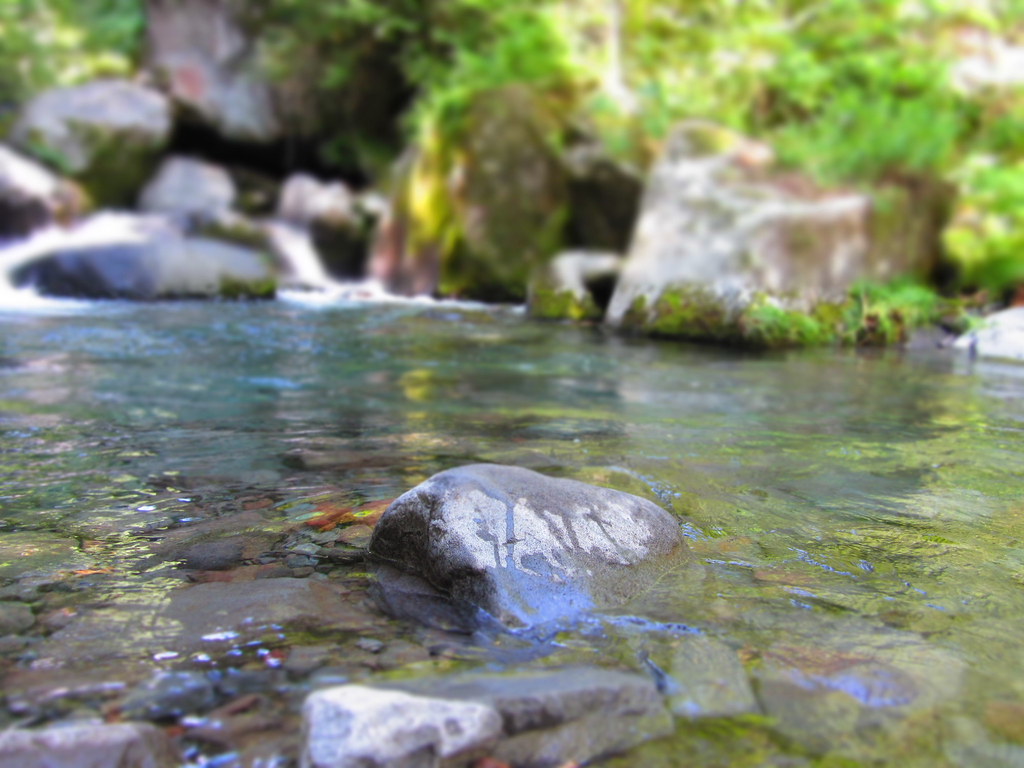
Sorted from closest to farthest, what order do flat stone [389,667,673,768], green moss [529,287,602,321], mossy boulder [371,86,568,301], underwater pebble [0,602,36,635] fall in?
flat stone [389,667,673,768]
underwater pebble [0,602,36,635]
green moss [529,287,602,321]
mossy boulder [371,86,568,301]

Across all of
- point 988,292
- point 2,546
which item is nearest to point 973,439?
→ point 2,546

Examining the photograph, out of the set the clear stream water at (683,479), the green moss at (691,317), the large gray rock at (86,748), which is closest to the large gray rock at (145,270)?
the clear stream water at (683,479)

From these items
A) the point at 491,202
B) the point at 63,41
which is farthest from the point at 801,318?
the point at 63,41

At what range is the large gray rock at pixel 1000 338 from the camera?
25.0 feet

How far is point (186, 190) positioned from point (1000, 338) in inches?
521

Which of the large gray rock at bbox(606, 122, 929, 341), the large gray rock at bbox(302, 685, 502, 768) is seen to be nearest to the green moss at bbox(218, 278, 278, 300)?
the large gray rock at bbox(606, 122, 929, 341)

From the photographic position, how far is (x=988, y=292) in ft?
29.7

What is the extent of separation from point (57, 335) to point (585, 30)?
973 cm

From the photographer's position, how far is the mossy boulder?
10945 mm

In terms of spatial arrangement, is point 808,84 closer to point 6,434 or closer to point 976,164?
point 976,164

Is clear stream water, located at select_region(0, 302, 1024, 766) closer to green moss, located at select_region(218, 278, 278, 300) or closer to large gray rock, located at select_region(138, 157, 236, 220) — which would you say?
green moss, located at select_region(218, 278, 278, 300)

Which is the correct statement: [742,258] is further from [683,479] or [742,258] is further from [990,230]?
[683,479]

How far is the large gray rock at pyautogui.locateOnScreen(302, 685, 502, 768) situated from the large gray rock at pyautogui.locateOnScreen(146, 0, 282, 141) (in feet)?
54.9

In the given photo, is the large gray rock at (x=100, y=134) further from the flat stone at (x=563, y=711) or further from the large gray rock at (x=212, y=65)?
the flat stone at (x=563, y=711)
